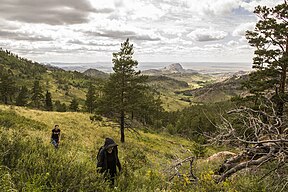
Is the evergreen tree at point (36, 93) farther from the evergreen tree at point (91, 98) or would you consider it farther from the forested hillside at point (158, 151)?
the forested hillside at point (158, 151)

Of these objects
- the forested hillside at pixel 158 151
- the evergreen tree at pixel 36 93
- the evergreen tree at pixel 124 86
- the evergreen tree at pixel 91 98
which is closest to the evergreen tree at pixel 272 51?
the forested hillside at pixel 158 151

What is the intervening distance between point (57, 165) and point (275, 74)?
1836 centimetres

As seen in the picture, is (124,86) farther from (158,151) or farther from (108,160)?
(108,160)

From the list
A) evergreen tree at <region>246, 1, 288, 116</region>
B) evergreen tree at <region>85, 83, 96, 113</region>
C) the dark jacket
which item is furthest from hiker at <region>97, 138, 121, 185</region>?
evergreen tree at <region>85, 83, 96, 113</region>

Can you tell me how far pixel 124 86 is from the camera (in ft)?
92.9

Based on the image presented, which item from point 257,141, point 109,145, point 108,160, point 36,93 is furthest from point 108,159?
point 36,93

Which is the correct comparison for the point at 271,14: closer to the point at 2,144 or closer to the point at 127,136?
the point at 2,144

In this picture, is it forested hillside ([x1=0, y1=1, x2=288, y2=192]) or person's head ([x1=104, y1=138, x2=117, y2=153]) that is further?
person's head ([x1=104, y1=138, x2=117, y2=153])

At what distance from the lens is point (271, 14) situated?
19.0 m

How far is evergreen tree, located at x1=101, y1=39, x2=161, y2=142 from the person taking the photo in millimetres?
27281

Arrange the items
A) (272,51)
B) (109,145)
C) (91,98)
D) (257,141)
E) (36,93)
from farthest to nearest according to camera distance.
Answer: (36,93), (91,98), (272,51), (109,145), (257,141)

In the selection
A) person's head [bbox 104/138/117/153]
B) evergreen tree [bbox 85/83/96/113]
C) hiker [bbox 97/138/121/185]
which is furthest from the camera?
evergreen tree [bbox 85/83/96/113]

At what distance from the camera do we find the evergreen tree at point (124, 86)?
89.5 feet

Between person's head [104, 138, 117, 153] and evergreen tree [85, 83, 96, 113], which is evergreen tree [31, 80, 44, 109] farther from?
person's head [104, 138, 117, 153]
